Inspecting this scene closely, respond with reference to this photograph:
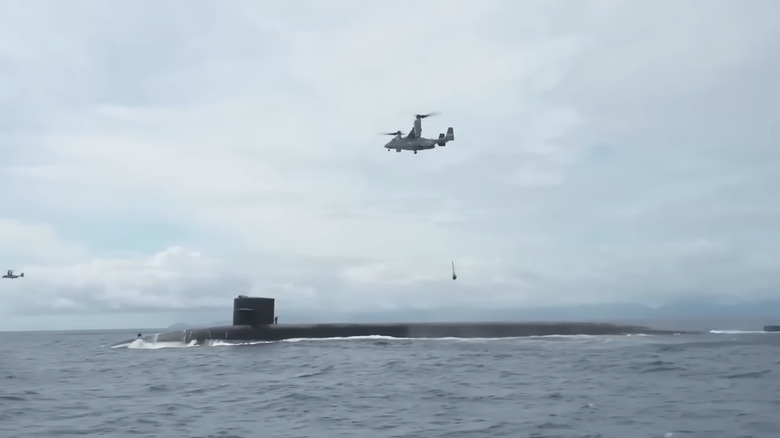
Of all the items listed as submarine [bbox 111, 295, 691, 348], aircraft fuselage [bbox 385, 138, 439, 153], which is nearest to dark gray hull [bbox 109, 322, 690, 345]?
submarine [bbox 111, 295, 691, 348]

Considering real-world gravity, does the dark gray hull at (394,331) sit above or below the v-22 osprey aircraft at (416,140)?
→ below

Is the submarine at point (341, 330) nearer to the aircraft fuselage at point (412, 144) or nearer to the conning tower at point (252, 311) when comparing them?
the conning tower at point (252, 311)

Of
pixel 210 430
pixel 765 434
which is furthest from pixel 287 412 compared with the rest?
pixel 765 434

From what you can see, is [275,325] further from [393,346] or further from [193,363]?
[193,363]

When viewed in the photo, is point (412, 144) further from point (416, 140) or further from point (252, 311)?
point (252, 311)

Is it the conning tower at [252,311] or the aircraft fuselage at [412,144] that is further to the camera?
the conning tower at [252,311]

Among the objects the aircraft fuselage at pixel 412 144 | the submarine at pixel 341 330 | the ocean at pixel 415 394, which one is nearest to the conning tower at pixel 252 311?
the submarine at pixel 341 330

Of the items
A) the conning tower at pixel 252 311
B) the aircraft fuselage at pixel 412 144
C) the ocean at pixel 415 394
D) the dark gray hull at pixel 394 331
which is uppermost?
the aircraft fuselage at pixel 412 144
